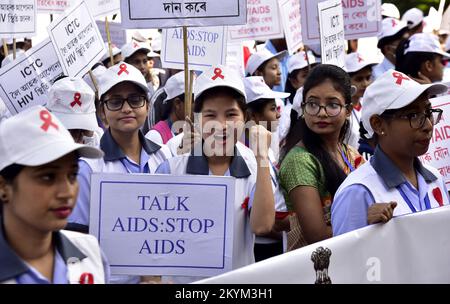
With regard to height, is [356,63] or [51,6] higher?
[51,6]

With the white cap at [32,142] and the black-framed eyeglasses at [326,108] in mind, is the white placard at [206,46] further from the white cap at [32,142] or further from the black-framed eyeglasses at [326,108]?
the white cap at [32,142]

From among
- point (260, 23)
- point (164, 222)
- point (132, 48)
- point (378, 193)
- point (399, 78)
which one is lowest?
point (164, 222)

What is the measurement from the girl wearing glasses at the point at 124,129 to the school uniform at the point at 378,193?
4.62 ft

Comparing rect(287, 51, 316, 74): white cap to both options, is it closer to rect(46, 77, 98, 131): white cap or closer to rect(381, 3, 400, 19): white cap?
rect(381, 3, 400, 19): white cap

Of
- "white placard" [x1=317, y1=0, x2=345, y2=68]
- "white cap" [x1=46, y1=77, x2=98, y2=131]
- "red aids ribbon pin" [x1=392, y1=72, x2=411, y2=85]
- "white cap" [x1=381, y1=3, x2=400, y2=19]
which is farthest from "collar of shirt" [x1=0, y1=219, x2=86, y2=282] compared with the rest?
"white cap" [x1=381, y1=3, x2=400, y2=19]

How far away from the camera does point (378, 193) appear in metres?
4.70

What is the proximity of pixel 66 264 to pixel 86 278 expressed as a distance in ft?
0.34

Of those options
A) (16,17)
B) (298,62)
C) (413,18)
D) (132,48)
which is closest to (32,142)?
(16,17)

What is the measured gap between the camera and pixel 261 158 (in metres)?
5.08

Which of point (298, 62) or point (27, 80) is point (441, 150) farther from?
point (298, 62)

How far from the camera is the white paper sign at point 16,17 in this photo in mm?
8672
